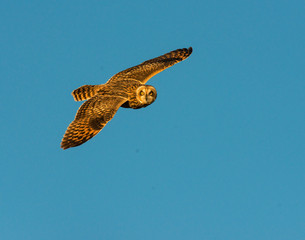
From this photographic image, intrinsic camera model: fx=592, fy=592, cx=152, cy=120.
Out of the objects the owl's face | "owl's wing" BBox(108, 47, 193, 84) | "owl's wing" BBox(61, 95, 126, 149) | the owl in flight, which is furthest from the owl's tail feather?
the owl's face

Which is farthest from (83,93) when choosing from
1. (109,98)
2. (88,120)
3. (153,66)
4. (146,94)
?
(153,66)

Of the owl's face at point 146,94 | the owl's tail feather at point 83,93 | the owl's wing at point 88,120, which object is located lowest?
the owl's wing at point 88,120

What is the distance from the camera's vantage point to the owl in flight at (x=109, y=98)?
2302 centimetres

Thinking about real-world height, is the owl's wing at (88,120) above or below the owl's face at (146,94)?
below

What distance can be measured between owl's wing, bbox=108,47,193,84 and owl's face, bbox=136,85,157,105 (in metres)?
2.10

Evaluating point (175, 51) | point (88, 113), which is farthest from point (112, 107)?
point (175, 51)

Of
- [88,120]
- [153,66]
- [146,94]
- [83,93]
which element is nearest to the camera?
[88,120]

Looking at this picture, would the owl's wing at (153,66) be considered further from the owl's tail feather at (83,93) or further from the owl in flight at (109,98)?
the owl's tail feather at (83,93)

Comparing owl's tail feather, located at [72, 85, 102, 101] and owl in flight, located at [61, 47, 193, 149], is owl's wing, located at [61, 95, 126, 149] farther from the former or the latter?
owl's tail feather, located at [72, 85, 102, 101]

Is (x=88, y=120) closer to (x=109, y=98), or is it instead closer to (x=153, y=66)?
(x=109, y=98)

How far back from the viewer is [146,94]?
2459cm

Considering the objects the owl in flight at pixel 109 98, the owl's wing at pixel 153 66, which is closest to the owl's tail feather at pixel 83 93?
the owl in flight at pixel 109 98

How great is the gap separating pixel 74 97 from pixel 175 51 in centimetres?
716

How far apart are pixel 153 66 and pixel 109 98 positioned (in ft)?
14.7
